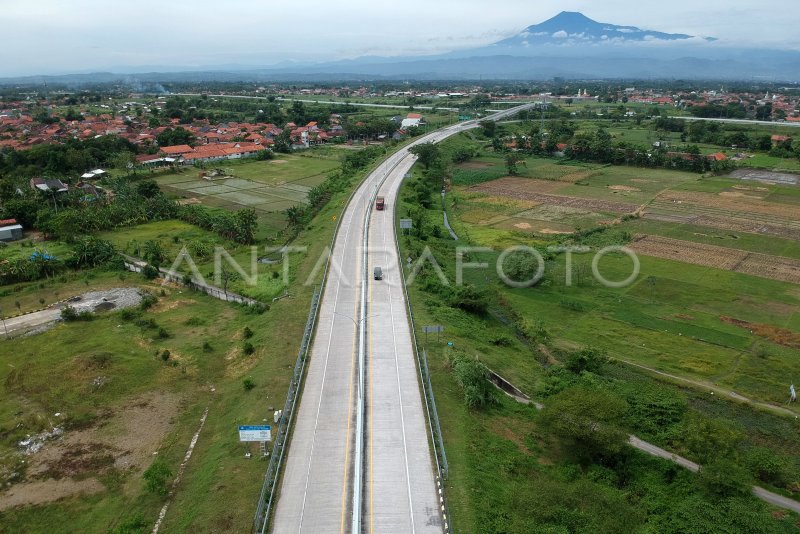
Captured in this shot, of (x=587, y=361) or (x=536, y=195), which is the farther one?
(x=536, y=195)

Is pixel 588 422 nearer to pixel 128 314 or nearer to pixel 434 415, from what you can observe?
pixel 434 415

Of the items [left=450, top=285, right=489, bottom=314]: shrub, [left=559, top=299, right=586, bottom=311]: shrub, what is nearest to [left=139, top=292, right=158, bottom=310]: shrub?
[left=450, top=285, right=489, bottom=314]: shrub

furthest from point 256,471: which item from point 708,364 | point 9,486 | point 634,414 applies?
point 708,364

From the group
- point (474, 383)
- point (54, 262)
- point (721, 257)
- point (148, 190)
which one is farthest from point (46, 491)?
point (721, 257)

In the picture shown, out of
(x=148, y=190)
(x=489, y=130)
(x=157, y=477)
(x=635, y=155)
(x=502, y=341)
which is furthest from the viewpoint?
(x=489, y=130)

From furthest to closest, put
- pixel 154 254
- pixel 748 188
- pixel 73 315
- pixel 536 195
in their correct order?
pixel 748 188 → pixel 536 195 → pixel 154 254 → pixel 73 315

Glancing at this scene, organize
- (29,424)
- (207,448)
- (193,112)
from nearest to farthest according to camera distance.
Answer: (207,448) → (29,424) → (193,112)

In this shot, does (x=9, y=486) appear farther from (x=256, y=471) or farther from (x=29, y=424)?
(x=256, y=471)
